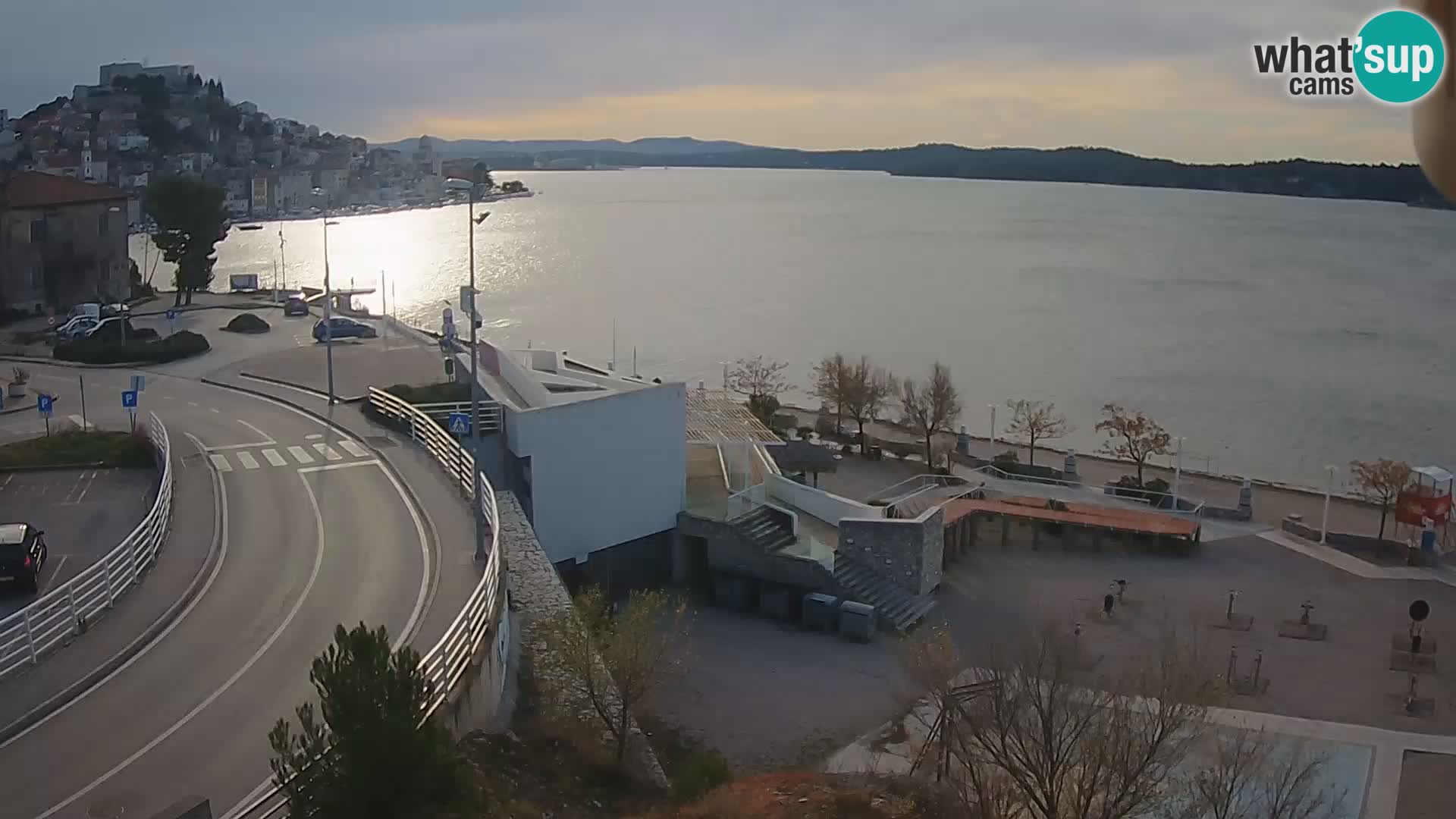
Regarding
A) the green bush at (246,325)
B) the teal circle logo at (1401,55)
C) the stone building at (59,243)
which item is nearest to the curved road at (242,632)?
the teal circle logo at (1401,55)

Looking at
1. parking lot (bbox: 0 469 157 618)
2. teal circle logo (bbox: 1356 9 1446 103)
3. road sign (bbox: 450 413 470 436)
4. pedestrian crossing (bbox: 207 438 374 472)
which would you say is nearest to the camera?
teal circle logo (bbox: 1356 9 1446 103)

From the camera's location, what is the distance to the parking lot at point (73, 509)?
17859 millimetres

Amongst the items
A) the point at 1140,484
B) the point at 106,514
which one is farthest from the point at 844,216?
the point at 106,514

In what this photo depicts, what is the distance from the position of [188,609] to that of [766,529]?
12.3 metres

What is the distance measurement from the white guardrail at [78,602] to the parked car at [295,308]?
28.9m

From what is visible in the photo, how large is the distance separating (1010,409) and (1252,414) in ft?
36.5

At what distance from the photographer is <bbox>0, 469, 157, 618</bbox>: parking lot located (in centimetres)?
1786

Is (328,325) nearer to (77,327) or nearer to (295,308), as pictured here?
(77,327)

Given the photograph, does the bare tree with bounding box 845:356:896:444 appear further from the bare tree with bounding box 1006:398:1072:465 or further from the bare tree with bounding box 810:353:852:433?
the bare tree with bounding box 1006:398:1072:465

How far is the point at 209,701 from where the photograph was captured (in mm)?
11891

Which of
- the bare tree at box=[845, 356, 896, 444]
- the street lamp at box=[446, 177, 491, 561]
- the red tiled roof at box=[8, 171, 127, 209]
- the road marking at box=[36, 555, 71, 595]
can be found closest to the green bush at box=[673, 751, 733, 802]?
the street lamp at box=[446, 177, 491, 561]

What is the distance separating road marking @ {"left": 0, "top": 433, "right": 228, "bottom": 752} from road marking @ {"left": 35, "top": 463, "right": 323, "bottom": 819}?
1.22m

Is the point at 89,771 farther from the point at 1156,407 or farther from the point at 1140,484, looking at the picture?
the point at 1156,407

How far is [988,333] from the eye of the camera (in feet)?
252
